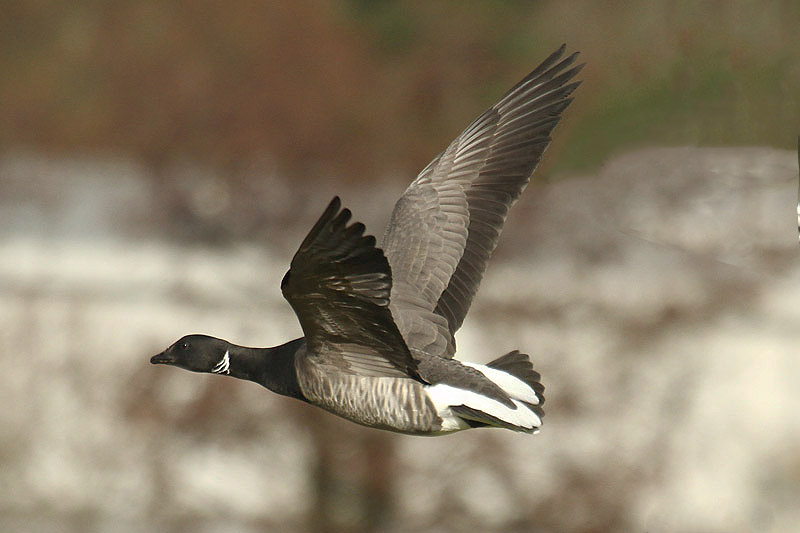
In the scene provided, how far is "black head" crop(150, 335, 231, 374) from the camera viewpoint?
4457 mm

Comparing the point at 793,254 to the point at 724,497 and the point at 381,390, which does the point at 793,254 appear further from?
the point at 381,390

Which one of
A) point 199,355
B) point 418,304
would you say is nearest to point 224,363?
point 199,355

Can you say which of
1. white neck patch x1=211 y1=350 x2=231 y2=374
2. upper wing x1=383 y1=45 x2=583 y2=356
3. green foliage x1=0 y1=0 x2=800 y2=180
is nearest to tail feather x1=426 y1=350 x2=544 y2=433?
upper wing x1=383 y1=45 x2=583 y2=356

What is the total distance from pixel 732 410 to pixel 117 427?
5.35m

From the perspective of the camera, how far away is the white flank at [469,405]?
408 cm

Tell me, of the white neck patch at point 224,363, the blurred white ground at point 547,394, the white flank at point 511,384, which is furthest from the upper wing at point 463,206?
the blurred white ground at point 547,394

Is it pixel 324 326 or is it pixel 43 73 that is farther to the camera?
pixel 43 73

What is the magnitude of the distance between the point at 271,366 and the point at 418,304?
618mm

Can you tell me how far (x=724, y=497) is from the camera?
10.4 metres

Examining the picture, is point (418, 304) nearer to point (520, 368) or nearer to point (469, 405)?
point (520, 368)

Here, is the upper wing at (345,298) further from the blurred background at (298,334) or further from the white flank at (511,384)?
the blurred background at (298,334)

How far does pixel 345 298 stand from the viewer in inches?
151

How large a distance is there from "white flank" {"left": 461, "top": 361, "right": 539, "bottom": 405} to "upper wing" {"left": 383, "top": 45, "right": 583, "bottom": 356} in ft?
0.63

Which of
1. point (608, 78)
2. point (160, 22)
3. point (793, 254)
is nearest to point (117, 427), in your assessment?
point (608, 78)
